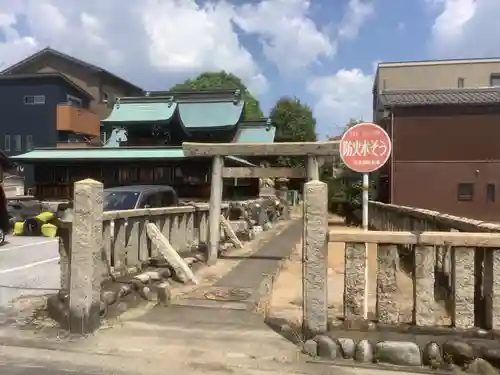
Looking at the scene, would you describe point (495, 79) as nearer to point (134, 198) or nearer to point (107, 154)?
point (107, 154)

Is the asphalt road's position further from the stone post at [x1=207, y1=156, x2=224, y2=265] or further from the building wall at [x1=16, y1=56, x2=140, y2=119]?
the building wall at [x1=16, y1=56, x2=140, y2=119]

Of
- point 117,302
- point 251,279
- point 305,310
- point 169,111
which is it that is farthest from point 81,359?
point 169,111

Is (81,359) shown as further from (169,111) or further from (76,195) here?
(169,111)

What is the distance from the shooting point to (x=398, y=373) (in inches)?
188

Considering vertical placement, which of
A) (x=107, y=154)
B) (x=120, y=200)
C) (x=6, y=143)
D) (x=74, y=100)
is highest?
(x=74, y=100)

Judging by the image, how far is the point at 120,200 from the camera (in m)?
11.6

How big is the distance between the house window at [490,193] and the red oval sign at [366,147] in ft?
69.7

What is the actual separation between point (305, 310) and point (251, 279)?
420cm

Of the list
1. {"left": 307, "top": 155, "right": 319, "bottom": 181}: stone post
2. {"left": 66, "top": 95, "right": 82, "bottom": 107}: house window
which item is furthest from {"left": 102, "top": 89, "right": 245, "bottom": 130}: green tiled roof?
{"left": 307, "top": 155, "right": 319, "bottom": 181}: stone post

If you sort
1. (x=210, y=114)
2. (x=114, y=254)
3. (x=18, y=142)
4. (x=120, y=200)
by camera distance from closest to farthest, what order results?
1. (x=114, y=254)
2. (x=120, y=200)
3. (x=210, y=114)
4. (x=18, y=142)

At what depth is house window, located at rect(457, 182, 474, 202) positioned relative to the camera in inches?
989

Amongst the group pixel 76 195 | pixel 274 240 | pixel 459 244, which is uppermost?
pixel 76 195

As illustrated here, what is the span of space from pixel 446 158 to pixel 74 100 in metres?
27.8

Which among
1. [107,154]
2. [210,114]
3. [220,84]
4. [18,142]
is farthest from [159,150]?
[220,84]
